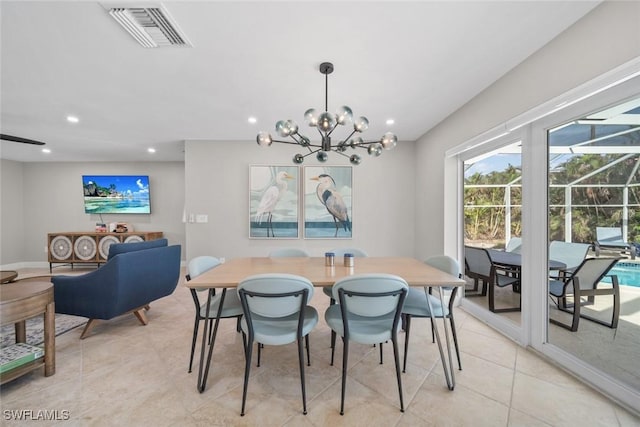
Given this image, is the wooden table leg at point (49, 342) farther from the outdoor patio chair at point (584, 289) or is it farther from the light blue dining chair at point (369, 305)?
the outdoor patio chair at point (584, 289)

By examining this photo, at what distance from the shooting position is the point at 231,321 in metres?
2.83

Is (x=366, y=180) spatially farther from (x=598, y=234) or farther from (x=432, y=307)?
(x=598, y=234)

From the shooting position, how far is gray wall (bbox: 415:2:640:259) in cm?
142

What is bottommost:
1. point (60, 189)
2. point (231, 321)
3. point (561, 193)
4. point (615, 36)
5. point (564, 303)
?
point (231, 321)

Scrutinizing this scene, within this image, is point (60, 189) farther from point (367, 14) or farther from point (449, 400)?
point (449, 400)

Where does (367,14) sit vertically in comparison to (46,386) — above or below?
above

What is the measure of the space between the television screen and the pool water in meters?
7.31

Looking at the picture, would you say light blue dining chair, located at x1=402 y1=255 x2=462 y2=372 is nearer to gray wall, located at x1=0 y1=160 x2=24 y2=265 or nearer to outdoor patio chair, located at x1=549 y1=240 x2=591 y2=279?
outdoor patio chair, located at x1=549 y1=240 x2=591 y2=279

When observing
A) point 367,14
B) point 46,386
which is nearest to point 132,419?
point 46,386

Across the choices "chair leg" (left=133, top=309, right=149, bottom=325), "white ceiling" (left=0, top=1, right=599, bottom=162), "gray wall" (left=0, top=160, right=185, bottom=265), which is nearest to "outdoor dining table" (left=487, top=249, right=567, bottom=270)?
"white ceiling" (left=0, top=1, right=599, bottom=162)

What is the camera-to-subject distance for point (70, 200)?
19.2 feet

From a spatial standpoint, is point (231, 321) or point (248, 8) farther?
point (231, 321)

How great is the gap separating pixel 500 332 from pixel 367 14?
3.06m

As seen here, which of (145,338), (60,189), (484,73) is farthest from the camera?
(60,189)
